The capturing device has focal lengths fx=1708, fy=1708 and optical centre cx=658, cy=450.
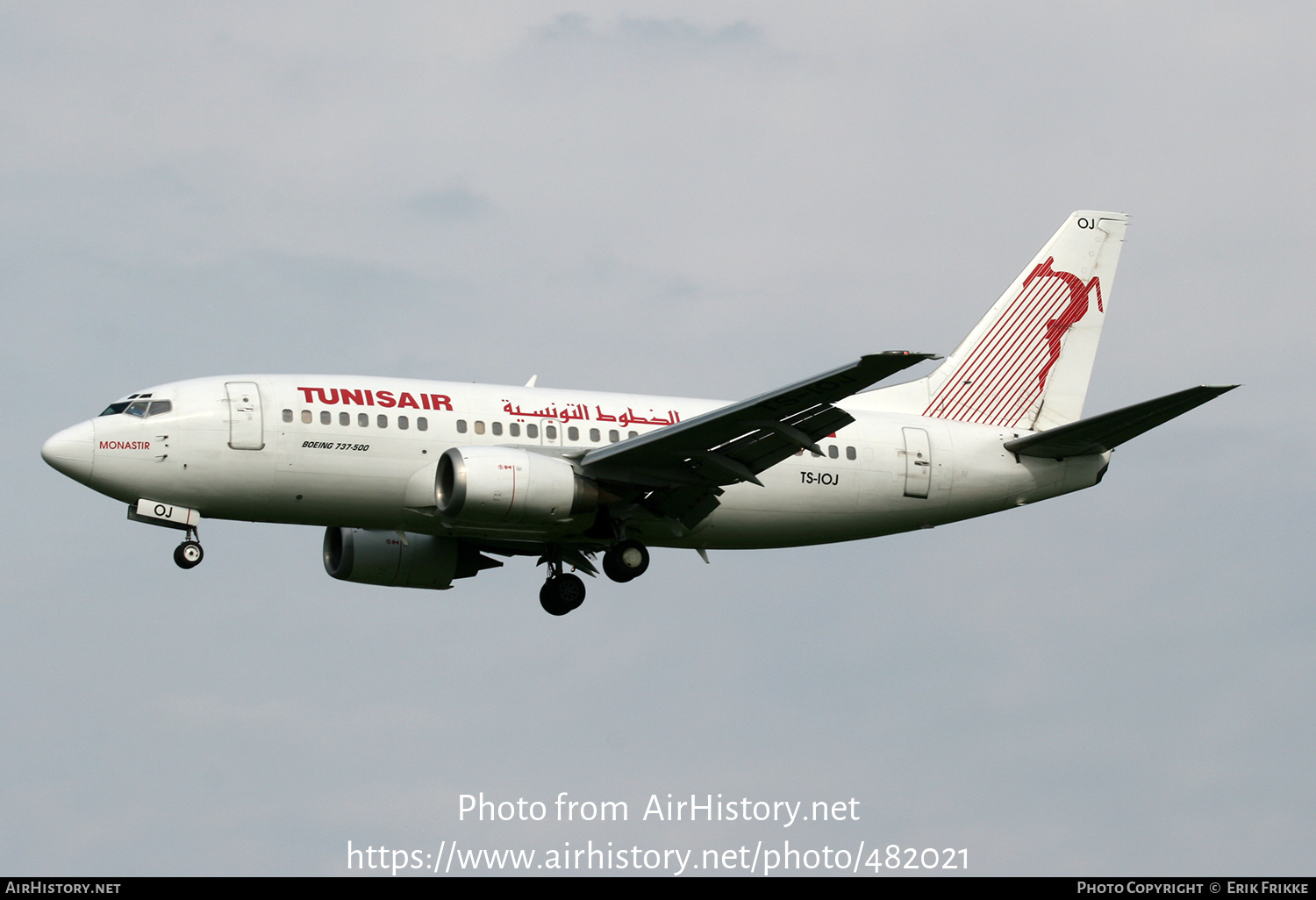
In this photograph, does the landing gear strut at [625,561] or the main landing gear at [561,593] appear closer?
the landing gear strut at [625,561]

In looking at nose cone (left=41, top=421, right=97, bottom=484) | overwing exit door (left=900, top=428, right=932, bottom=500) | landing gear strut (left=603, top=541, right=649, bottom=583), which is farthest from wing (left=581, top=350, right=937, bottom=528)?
nose cone (left=41, top=421, right=97, bottom=484)

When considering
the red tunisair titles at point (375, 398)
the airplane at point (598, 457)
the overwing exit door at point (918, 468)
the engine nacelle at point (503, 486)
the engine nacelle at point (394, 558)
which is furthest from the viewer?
the engine nacelle at point (394, 558)

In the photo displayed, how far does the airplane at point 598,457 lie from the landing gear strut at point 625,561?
0.05 metres

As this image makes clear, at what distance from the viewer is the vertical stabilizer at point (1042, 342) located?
136 feet

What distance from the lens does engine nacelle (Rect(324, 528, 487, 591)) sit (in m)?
40.0

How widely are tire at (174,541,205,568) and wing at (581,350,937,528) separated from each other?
8.08 meters

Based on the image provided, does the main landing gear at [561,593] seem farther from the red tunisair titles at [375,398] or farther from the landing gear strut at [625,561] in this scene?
the red tunisair titles at [375,398]

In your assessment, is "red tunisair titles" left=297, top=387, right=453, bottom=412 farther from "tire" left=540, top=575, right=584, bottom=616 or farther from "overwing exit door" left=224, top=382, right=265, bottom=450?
"tire" left=540, top=575, right=584, bottom=616

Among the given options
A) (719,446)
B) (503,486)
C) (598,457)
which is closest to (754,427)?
(719,446)

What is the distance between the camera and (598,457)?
3516 centimetres

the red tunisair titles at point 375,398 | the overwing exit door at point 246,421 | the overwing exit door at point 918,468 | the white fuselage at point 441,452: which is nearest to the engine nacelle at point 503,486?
the white fuselage at point 441,452

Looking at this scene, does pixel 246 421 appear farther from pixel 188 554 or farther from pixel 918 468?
pixel 918 468

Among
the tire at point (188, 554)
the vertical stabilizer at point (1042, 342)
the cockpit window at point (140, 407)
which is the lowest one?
the tire at point (188, 554)

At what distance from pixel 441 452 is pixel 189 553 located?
5516 mm
